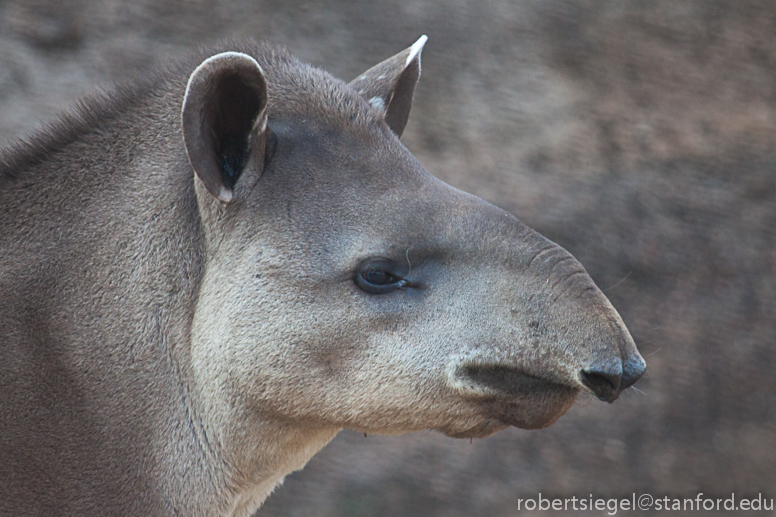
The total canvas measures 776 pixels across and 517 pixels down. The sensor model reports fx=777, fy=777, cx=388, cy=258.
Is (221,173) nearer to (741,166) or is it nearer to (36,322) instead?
(36,322)

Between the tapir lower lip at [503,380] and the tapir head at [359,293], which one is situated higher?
the tapir head at [359,293]

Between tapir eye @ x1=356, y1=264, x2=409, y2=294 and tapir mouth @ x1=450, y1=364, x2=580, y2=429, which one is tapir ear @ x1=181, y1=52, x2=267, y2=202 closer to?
tapir eye @ x1=356, y1=264, x2=409, y2=294

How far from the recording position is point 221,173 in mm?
2957

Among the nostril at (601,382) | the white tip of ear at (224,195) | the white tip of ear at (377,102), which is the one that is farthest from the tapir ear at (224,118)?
the nostril at (601,382)

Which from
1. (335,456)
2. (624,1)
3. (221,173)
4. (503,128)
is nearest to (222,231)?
(221,173)

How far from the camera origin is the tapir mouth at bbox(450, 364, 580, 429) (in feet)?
9.07

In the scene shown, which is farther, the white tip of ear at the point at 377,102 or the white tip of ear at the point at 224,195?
the white tip of ear at the point at 377,102

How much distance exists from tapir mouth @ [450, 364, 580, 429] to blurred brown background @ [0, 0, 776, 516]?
4568mm

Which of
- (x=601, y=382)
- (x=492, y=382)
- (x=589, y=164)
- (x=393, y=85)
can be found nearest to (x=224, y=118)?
(x=393, y=85)

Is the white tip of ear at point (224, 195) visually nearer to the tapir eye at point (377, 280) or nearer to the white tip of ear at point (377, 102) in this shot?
the tapir eye at point (377, 280)

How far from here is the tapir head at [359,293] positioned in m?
2.77

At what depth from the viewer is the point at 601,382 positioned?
2635mm

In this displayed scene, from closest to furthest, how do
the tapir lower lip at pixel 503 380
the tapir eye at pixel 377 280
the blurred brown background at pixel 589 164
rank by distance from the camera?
the tapir lower lip at pixel 503 380 < the tapir eye at pixel 377 280 < the blurred brown background at pixel 589 164

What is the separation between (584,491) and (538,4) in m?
5.05
